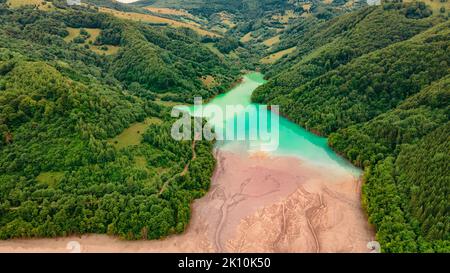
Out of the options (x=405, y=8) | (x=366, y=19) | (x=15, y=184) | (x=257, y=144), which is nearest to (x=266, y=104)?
(x=257, y=144)

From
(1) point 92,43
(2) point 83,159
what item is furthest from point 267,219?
(1) point 92,43

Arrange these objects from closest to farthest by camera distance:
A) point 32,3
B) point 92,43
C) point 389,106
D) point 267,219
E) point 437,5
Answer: point 267,219 < point 389,106 < point 437,5 < point 92,43 < point 32,3

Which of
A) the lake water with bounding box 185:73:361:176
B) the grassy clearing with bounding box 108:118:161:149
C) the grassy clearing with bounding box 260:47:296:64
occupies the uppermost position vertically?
the grassy clearing with bounding box 260:47:296:64

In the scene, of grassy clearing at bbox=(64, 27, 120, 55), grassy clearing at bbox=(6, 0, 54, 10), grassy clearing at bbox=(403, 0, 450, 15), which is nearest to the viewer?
grassy clearing at bbox=(403, 0, 450, 15)

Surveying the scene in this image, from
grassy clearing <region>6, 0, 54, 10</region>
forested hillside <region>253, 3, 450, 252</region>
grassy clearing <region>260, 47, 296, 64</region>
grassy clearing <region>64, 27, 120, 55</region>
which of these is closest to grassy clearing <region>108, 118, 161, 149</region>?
forested hillside <region>253, 3, 450, 252</region>

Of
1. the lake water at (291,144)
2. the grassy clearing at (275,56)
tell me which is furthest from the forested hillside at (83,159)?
the grassy clearing at (275,56)

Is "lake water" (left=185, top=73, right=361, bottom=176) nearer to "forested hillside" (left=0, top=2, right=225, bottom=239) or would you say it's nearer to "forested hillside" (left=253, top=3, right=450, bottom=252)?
"forested hillside" (left=253, top=3, right=450, bottom=252)

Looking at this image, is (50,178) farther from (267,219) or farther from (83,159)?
(267,219)
